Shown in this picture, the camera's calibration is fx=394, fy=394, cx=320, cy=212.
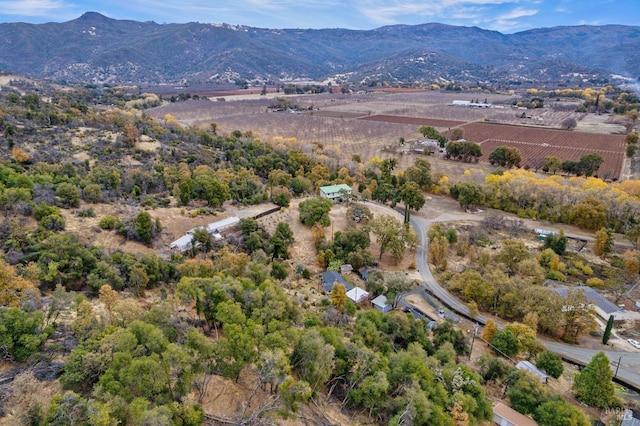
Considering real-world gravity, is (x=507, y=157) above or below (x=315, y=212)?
above

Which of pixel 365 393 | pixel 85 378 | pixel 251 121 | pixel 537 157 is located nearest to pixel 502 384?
pixel 365 393

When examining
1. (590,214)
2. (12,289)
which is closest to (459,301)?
(590,214)

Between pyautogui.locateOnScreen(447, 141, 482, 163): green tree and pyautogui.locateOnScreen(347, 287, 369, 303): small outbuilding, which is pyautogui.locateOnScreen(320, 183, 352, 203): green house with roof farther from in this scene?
pyautogui.locateOnScreen(447, 141, 482, 163): green tree

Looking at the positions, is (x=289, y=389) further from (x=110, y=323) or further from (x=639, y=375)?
(x=639, y=375)

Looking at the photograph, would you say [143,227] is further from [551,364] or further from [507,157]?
[507,157]

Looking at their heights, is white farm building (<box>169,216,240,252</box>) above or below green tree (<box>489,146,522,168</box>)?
below

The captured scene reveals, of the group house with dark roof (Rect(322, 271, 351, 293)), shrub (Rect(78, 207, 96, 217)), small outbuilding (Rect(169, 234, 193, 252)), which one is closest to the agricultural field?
house with dark roof (Rect(322, 271, 351, 293))

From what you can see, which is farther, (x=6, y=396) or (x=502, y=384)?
(x=502, y=384)
